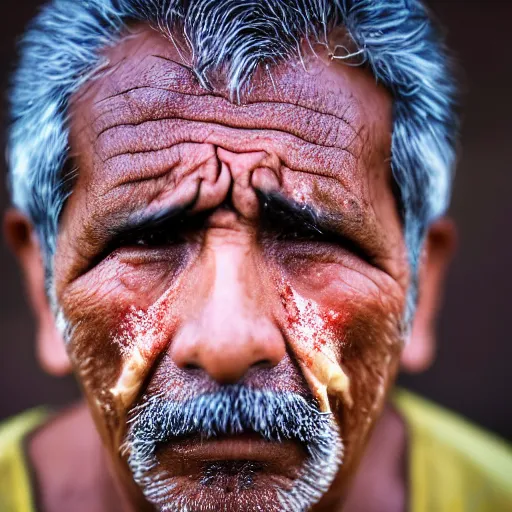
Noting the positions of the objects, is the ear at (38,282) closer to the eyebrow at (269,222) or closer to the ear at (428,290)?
the eyebrow at (269,222)

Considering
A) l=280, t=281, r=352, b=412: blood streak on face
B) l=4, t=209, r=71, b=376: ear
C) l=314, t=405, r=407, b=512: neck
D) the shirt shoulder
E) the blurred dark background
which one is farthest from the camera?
the blurred dark background

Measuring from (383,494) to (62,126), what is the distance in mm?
1605

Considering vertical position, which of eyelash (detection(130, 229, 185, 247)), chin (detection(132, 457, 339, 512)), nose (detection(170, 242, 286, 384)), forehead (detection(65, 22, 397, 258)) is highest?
forehead (detection(65, 22, 397, 258))

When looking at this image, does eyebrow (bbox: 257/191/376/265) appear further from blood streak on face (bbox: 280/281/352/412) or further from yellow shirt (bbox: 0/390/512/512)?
yellow shirt (bbox: 0/390/512/512)

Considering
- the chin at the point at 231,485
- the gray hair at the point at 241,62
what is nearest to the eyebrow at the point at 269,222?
the gray hair at the point at 241,62

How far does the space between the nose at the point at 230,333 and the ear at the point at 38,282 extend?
2.14ft

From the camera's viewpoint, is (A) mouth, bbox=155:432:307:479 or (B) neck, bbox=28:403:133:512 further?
(B) neck, bbox=28:403:133:512

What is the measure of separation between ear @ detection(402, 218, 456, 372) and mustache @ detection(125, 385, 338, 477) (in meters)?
0.62

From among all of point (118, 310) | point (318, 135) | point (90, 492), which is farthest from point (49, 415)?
point (318, 135)

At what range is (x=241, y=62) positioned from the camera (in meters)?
1.45

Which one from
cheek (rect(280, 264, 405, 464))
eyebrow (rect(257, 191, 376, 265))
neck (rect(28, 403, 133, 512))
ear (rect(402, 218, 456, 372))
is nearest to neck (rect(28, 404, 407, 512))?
neck (rect(28, 403, 133, 512))

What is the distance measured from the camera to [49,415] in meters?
2.54

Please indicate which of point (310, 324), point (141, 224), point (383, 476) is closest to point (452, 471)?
point (383, 476)

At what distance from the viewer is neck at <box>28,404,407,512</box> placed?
2.07 m
